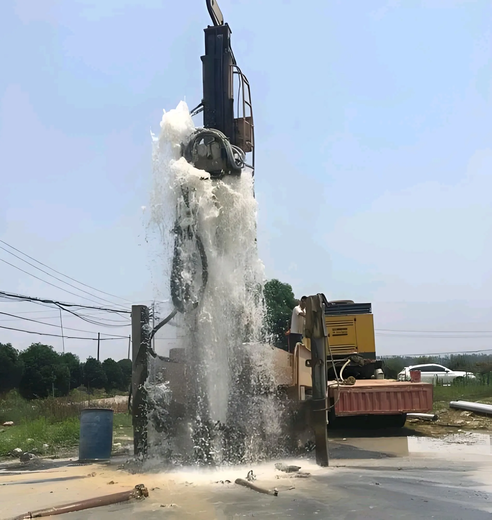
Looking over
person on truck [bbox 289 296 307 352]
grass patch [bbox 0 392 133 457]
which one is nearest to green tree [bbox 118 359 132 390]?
grass patch [bbox 0 392 133 457]

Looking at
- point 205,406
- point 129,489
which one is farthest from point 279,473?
point 129,489

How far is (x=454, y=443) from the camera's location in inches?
428

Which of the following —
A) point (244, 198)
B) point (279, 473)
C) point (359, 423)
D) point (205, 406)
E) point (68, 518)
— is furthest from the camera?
point (359, 423)

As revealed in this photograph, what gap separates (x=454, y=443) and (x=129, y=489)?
6.55m

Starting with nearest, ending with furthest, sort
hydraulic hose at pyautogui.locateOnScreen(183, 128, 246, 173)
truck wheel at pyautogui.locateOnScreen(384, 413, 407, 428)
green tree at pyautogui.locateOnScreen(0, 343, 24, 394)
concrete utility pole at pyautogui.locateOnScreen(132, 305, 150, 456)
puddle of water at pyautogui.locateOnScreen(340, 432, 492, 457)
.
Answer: concrete utility pole at pyautogui.locateOnScreen(132, 305, 150, 456), hydraulic hose at pyautogui.locateOnScreen(183, 128, 246, 173), puddle of water at pyautogui.locateOnScreen(340, 432, 492, 457), truck wheel at pyautogui.locateOnScreen(384, 413, 407, 428), green tree at pyautogui.locateOnScreen(0, 343, 24, 394)

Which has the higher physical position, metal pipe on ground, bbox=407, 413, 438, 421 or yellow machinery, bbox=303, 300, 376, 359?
yellow machinery, bbox=303, 300, 376, 359

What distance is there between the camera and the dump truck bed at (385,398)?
965 cm

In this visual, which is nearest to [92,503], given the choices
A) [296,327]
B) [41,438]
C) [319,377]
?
[319,377]

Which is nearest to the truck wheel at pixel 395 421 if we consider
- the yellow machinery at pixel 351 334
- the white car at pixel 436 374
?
the yellow machinery at pixel 351 334

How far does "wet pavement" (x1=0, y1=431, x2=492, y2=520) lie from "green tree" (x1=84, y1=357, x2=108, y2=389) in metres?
36.9

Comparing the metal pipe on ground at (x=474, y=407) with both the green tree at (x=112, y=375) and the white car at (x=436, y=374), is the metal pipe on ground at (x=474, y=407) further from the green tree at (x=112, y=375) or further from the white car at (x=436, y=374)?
the green tree at (x=112, y=375)

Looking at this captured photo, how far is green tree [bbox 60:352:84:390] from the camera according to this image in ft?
140

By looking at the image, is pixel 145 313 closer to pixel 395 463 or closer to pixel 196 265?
pixel 196 265

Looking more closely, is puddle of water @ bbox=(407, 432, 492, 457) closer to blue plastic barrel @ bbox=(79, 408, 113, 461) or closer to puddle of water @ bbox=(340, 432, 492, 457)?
puddle of water @ bbox=(340, 432, 492, 457)
